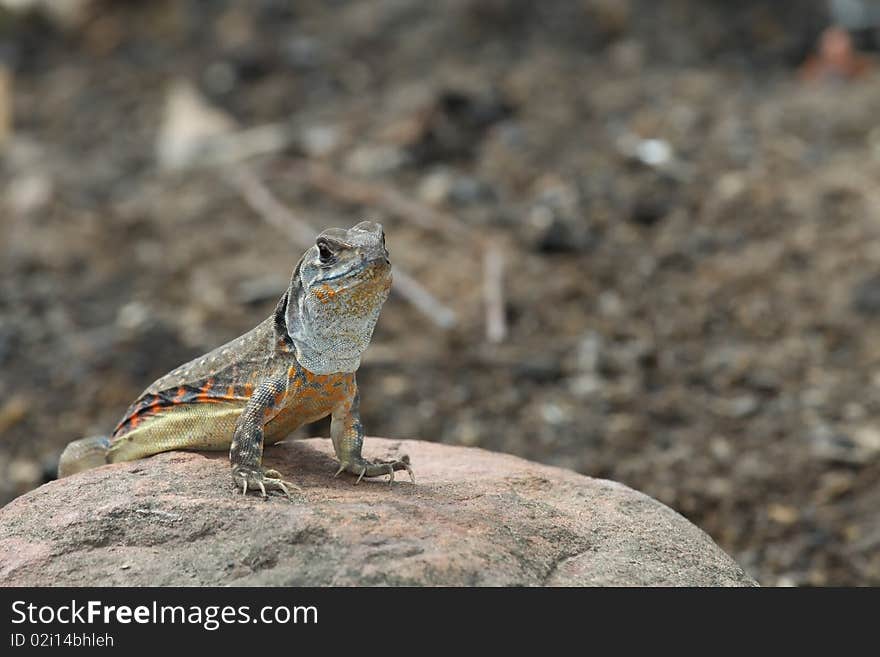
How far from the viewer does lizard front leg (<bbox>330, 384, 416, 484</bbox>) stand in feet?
18.1

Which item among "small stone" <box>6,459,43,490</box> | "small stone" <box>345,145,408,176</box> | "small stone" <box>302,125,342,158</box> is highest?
"small stone" <box>302,125,342,158</box>

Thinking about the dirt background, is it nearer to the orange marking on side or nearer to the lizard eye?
the orange marking on side

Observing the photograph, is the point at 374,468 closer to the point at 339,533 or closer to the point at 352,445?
the point at 352,445

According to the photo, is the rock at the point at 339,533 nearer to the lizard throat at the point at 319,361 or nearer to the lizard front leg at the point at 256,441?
the lizard front leg at the point at 256,441

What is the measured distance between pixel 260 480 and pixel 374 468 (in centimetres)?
69

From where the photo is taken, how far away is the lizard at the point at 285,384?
16.4 ft

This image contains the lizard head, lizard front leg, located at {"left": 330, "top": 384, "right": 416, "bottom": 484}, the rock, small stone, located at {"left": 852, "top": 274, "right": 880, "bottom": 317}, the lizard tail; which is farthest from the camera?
small stone, located at {"left": 852, "top": 274, "right": 880, "bottom": 317}

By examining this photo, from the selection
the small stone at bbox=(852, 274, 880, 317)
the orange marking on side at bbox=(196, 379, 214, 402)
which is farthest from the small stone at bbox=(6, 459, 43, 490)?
the small stone at bbox=(852, 274, 880, 317)

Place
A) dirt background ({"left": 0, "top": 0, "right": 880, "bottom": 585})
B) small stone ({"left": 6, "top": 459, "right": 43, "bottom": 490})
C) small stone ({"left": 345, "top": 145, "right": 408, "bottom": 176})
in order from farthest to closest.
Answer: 1. small stone ({"left": 345, "top": 145, "right": 408, "bottom": 176})
2. dirt background ({"left": 0, "top": 0, "right": 880, "bottom": 585})
3. small stone ({"left": 6, "top": 459, "right": 43, "bottom": 490})

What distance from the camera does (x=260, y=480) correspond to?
5000mm

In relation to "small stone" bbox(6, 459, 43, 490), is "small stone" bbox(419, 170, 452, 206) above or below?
above

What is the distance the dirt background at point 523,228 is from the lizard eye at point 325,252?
4355 millimetres

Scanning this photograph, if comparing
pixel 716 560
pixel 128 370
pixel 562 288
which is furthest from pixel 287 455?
pixel 562 288

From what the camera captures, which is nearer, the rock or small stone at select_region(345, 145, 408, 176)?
the rock
